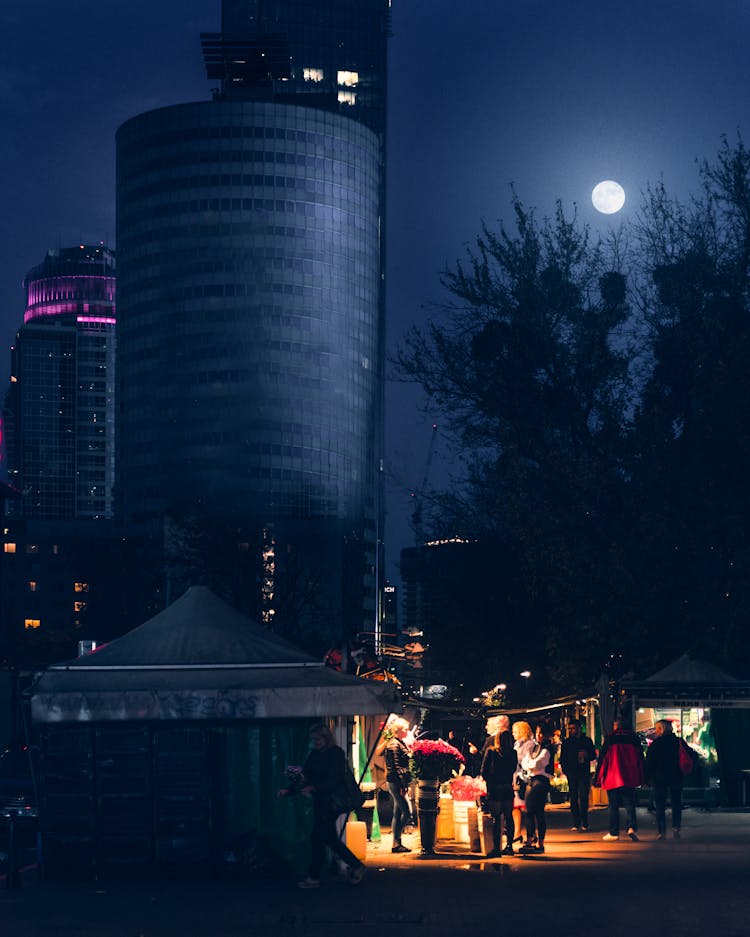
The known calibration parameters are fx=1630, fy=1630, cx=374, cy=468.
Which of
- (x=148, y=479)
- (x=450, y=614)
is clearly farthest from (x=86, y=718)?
(x=148, y=479)

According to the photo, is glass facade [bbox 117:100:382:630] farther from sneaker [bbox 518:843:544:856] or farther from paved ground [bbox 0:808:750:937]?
paved ground [bbox 0:808:750:937]

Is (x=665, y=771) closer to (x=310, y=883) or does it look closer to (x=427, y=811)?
(x=427, y=811)

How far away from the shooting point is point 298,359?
193 m

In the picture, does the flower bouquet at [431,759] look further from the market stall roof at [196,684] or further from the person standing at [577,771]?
the market stall roof at [196,684]

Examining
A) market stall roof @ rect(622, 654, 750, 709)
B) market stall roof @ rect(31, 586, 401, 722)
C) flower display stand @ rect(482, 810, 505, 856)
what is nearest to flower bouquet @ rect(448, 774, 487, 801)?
flower display stand @ rect(482, 810, 505, 856)

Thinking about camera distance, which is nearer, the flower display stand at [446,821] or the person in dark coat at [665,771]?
the person in dark coat at [665,771]

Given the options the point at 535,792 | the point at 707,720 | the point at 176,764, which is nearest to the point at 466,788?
the point at 535,792

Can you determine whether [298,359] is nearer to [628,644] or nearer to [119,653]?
[628,644]

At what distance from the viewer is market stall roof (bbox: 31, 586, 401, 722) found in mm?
18359

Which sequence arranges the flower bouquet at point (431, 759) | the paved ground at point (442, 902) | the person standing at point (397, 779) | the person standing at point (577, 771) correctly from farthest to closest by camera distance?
the person standing at point (577, 771)
the flower bouquet at point (431, 759)
the person standing at point (397, 779)
the paved ground at point (442, 902)

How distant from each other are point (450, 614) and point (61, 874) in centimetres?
4393

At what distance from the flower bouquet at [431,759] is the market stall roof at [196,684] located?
13.3 feet

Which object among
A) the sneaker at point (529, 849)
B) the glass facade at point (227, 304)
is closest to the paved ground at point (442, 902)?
the sneaker at point (529, 849)

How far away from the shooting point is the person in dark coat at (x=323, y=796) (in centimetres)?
1741
